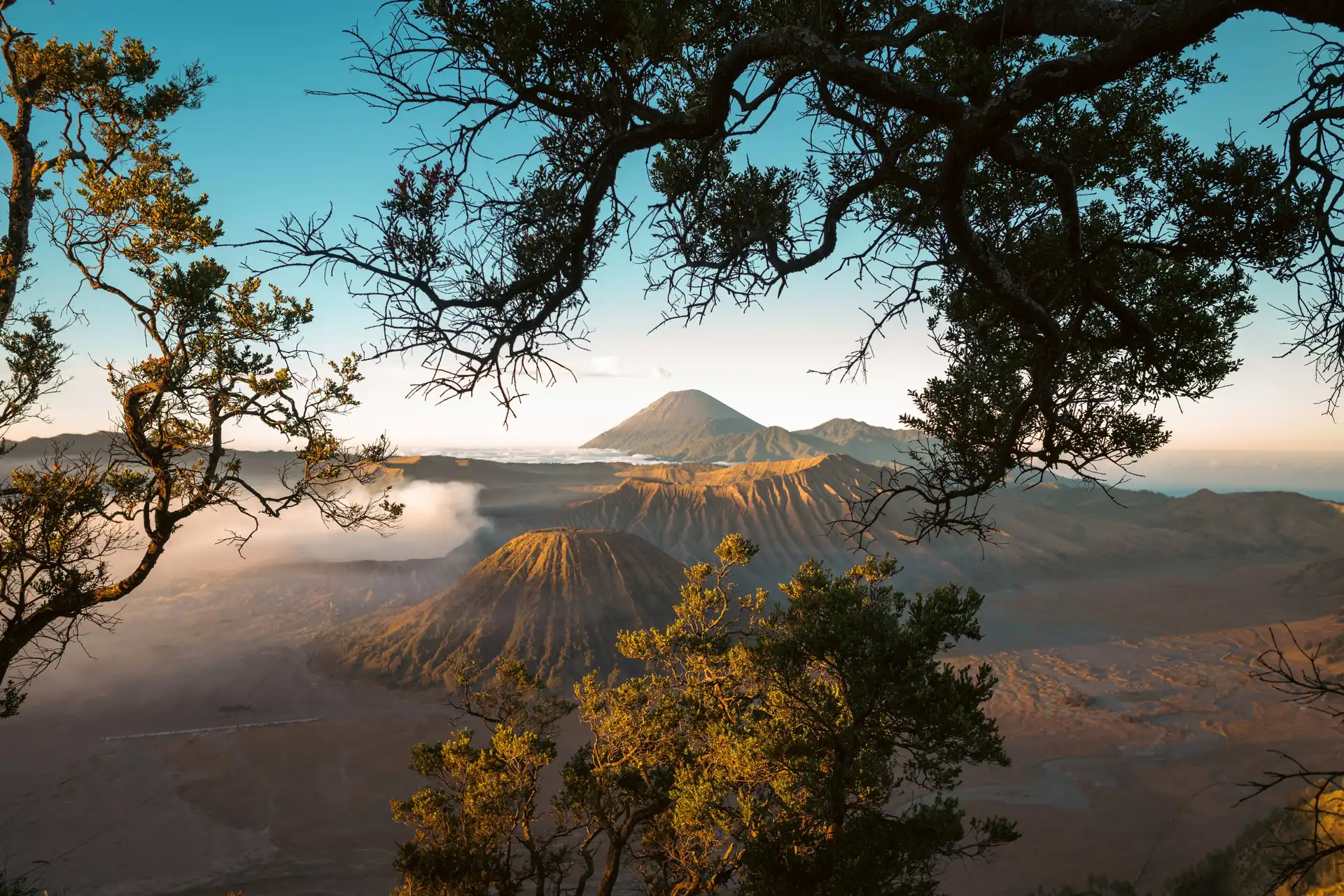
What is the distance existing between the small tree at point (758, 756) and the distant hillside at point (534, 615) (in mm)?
22320

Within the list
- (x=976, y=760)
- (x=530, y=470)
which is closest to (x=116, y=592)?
(x=976, y=760)

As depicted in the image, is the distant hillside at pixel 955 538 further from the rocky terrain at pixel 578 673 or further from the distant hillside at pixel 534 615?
the distant hillside at pixel 534 615

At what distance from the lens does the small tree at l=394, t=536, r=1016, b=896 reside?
20.2 ft

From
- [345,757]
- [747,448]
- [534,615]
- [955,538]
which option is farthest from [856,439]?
[345,757]

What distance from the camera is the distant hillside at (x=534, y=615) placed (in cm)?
3167

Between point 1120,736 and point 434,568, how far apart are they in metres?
42.3

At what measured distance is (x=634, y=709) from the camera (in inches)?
323

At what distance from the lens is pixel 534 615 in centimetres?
3381

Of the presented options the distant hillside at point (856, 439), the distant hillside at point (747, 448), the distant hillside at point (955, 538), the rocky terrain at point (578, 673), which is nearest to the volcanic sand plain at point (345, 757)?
the rocky terrain at point (578, 673)

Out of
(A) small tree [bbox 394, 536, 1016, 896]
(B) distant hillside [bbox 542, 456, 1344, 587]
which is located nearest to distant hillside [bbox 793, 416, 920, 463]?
(B) distant hillside [bbox 542, 456, 1344, 587]

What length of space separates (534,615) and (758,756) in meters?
28.7

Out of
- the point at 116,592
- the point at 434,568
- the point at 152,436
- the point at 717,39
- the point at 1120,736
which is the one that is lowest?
the point at 1120,736

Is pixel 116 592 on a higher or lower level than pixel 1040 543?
higher

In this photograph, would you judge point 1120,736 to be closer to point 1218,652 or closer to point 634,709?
point 1218,652
